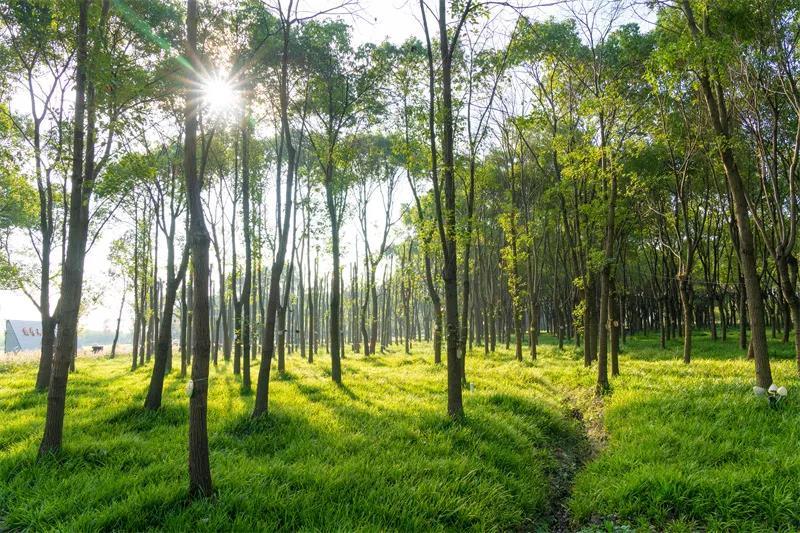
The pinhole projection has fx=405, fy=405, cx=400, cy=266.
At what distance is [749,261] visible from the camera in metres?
8.33

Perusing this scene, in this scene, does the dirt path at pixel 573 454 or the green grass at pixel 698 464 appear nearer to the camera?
the green grass at pixel 698 464

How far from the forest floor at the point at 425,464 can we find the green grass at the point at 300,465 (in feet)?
0.08

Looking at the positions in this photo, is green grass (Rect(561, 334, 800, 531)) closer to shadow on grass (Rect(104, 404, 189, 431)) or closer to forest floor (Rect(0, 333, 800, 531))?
forest floor (Rect(0, 333, 800, 531))

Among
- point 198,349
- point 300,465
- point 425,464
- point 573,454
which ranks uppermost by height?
point 198,349

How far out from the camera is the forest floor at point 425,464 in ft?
14.5

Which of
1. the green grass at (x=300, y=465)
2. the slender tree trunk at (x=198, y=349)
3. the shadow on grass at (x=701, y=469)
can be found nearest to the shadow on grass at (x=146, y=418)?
the green grass at (x=300, y=465)

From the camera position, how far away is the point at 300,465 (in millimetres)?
5535

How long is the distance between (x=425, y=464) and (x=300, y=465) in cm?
174

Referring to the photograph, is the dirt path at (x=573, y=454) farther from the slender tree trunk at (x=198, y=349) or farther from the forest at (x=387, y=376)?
the slender tree trunk at (x=198, y=349)

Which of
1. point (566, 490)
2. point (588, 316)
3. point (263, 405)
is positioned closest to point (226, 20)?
point (263, 405)

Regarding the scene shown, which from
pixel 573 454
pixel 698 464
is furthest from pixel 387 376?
pixel 698 464

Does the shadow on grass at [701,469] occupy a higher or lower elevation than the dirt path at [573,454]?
higher

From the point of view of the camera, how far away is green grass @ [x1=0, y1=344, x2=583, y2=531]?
14.3 feet

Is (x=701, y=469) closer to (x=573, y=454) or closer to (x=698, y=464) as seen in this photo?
(x=698, y=464)
